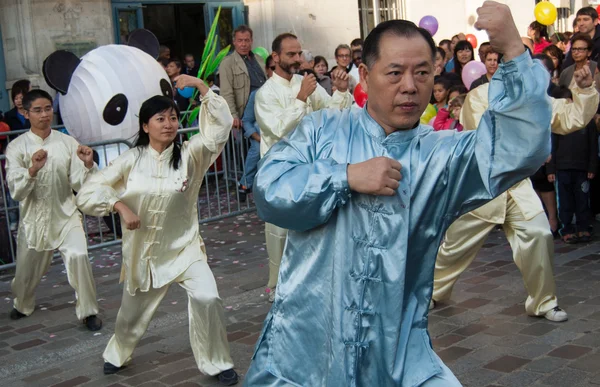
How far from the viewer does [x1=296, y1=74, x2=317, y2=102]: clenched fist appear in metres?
6.41

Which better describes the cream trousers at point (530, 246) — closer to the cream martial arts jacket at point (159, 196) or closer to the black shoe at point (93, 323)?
the cream martial arts jacket at point (159, 196)

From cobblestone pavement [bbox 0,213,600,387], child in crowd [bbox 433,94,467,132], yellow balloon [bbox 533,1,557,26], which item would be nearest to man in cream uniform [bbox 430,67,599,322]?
cobblestone pavement [bbox 0,213,600,387]

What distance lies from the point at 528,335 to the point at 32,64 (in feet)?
30.0

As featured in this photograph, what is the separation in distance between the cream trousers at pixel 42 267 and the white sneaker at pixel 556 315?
329 centimetres

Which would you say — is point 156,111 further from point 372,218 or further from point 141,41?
point 141,41

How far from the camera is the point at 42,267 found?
687 centimetres

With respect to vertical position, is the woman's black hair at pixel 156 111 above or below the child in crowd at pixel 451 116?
above

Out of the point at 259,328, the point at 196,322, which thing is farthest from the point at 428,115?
the point at 196,322

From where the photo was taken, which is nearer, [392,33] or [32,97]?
[392,33]

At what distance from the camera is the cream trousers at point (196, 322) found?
5.09 m

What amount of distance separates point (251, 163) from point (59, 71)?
7.82 ft

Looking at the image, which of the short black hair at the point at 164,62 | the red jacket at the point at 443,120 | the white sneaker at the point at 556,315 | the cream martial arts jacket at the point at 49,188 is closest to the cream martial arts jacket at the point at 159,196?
the cream martial arts jacket at the point at 49,188

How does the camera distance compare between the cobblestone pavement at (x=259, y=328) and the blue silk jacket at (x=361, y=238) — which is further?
the cobblestone pavement at (x=259, y=328)

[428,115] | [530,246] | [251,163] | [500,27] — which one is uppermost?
[500,27]
